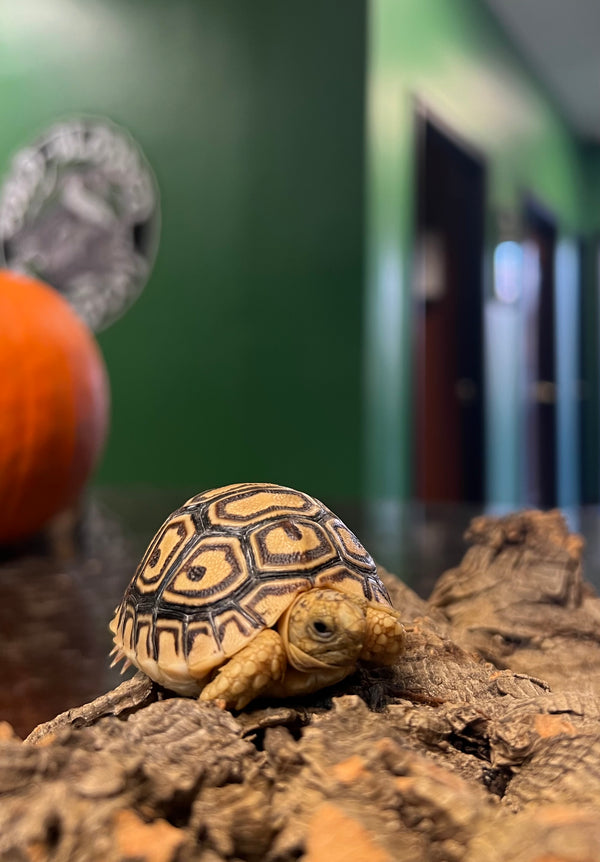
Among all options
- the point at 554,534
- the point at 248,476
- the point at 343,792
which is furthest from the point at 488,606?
the point at 248,476

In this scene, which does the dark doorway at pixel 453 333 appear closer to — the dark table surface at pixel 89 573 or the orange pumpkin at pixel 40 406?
the dark table surface at pixel 89 573

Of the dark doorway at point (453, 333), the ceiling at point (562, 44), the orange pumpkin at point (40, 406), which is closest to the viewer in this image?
the orange pumpkin at point (40, 406)

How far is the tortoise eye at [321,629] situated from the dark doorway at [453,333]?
3441mm

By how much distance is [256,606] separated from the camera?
0.73 metres

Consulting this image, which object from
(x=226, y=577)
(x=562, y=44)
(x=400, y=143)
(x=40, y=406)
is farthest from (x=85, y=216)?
(x=562, y=44)

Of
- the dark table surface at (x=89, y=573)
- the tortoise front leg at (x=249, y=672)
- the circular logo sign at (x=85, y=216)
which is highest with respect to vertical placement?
the circular logo sign at (x=85, y=216)

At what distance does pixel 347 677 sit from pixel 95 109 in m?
2.99

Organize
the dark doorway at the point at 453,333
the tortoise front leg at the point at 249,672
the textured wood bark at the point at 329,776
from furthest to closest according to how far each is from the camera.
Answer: the dark doorway at the point at 453,333 → the tortoise front leg at the point at 249,672 → the textured wood bark at the point at 329,776

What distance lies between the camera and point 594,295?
21.0ft

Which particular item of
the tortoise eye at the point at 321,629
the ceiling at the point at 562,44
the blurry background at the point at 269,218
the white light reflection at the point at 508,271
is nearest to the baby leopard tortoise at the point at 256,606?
the tortoise eye at the point at 321,629

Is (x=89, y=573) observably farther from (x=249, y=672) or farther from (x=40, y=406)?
(x=249, y=672)

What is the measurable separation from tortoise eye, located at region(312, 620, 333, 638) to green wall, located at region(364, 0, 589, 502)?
8.49ft

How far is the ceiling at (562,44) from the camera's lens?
4477mm

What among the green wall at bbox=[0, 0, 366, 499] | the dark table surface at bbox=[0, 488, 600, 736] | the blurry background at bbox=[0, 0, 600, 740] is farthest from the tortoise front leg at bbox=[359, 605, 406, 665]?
the green wall at bbox=[0, 0, 366, 499]
